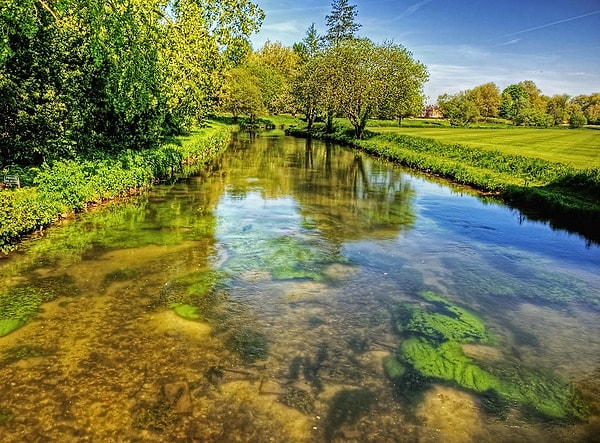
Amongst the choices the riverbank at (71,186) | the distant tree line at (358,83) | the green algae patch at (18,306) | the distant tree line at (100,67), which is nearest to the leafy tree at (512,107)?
the distant tree line at (358,83)

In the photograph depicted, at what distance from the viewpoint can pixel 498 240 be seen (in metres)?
17.6

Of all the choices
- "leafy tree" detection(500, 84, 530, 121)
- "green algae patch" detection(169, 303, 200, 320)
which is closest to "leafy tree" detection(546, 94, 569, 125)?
"leafy tree" detection(500, 84, 530, 121)

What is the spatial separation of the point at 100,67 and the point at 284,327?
1706 cm

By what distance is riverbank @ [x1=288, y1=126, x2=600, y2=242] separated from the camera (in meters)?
21.0

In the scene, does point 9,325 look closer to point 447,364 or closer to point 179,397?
point 179,397

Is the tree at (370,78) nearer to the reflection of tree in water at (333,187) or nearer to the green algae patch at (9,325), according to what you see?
the reflection of tree in water at (333,187)

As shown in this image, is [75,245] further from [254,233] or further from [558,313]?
[558,313]

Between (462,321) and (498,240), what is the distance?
8.42 m

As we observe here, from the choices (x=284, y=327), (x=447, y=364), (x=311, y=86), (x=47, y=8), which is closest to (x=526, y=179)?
(x=447, y=364)

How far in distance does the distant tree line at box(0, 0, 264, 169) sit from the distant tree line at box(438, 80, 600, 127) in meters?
82.0

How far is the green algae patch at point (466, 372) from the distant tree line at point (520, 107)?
92.9 m

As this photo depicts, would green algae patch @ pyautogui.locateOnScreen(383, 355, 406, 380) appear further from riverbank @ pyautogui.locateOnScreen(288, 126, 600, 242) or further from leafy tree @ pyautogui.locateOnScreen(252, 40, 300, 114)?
leafy tree @ pyautogui.locateOnScreen(252, 40, 300, 114)

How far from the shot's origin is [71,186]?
17156 millimetres

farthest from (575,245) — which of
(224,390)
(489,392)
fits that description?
(224,390)
